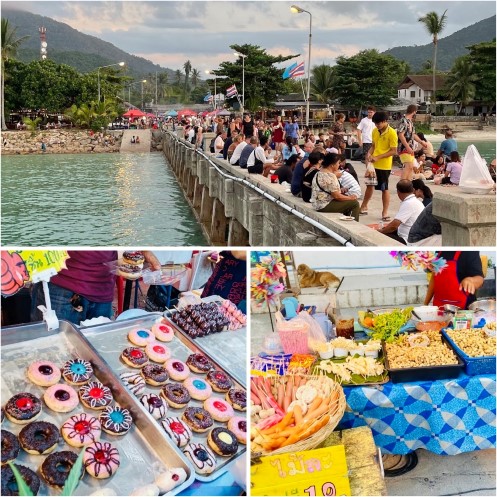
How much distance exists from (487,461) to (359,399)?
96cm

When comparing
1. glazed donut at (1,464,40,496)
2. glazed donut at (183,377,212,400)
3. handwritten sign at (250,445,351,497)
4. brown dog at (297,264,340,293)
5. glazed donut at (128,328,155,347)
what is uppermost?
brown dog at (297,264,340,293)

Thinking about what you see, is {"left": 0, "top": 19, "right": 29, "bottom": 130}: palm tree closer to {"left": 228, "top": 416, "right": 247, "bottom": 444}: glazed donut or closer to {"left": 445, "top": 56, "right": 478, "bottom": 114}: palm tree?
{"left": 445, "top": 56, "right": 478, "bottom": 114}: palm tree

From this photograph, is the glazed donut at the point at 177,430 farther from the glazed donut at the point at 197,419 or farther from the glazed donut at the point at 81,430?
the glazed donut at the point at 81,430

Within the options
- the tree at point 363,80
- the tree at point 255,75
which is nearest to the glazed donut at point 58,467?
the tree at point 255,75

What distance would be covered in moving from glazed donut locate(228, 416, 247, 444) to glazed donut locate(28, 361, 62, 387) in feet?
3.12

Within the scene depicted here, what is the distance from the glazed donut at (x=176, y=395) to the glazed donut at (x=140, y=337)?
0.41m

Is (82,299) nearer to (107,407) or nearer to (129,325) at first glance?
(129,325)

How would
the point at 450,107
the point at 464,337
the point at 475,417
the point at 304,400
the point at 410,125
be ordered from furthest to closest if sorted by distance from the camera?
1. the point at 450,107
2. the point at 410,125
3. the point at 464,337
4. the point at 475,417
5. the point at 304,400

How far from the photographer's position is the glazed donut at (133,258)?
4.12m

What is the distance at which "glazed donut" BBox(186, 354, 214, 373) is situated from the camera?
13.0 ft

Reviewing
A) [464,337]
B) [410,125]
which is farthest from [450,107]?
[464,337]

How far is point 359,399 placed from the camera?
4449mm

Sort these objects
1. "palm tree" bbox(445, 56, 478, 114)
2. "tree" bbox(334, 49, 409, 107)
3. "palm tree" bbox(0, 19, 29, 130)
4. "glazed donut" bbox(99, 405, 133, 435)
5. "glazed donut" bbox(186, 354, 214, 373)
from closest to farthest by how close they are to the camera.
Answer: "glazed donut" bbox(99, 405, 133, 435) < "glazed donut" bbox(186, 354, 214, 373) < "tree" bbox(334, 49, 409, 107) < "palm tree" bbox(0, 19, 29, 130) < "palm tree" bbox(445, 56, 478, 114)

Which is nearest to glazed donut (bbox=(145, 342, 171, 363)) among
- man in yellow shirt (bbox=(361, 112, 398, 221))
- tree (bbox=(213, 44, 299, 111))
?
man in yellow shirt (bbox=(361, 112, 398, 221))
